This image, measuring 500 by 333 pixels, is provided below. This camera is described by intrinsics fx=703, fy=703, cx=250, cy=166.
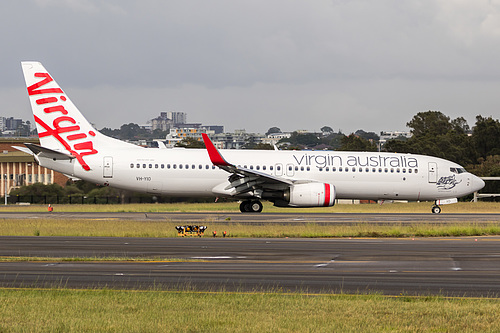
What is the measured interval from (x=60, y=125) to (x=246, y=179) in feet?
35.2

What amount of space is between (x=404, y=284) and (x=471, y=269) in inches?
124

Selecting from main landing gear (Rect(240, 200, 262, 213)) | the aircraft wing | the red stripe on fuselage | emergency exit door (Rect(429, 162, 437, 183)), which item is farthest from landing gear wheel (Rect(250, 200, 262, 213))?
emergency exit door (Rect(429, 162, 437, 183))

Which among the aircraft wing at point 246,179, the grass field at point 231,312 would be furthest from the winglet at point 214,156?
the grass field at point 231,312

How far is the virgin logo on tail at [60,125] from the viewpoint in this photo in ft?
127

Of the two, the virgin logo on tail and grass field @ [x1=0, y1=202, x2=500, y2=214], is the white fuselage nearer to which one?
the virgin logo on tail

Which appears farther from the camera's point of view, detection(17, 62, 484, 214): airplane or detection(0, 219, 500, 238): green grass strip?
detection(17, 62, 484, 214): airplane

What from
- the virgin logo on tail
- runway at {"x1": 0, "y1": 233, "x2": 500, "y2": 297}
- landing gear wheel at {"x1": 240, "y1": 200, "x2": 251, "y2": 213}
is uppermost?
the virgin logo on tail

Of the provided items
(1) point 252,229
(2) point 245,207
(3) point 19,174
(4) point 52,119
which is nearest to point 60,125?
(4) point 52,119

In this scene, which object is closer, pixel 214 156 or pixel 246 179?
pixel 214 156

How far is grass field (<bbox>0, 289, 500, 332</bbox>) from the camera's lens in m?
10.6

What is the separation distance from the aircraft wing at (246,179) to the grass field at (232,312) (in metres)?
22.8

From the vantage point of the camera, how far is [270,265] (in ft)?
58.5

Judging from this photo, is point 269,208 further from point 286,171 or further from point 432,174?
point 432,174

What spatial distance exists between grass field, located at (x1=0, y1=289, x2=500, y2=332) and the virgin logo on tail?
25.8m
